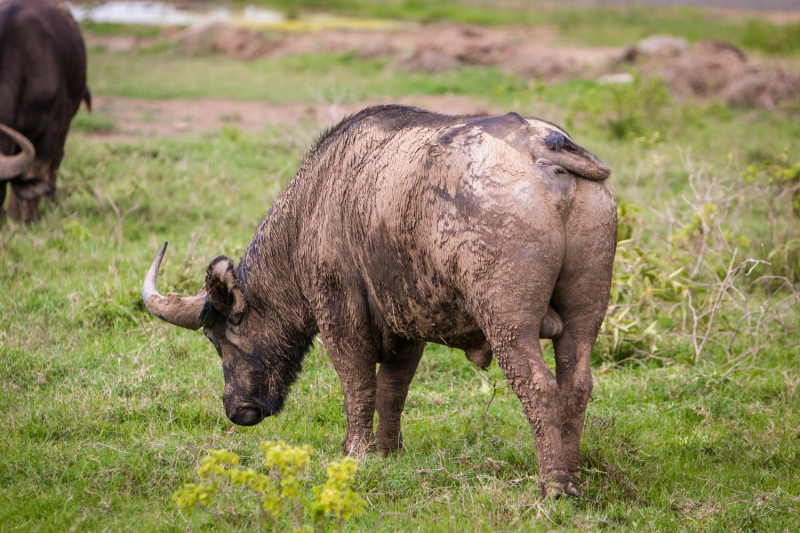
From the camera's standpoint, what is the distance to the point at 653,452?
4.41 metres

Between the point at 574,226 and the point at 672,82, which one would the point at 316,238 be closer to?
the point at 574,226

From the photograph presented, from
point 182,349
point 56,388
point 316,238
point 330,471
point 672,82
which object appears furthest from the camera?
point 672,82

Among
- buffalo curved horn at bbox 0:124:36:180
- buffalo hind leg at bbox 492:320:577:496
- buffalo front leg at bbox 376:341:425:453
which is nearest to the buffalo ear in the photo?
buffalo front leg at bbox 376:341:425:453

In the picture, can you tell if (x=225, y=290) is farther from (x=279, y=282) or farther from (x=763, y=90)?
(x=763, y=90)

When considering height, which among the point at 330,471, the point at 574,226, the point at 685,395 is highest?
the point at 574,226

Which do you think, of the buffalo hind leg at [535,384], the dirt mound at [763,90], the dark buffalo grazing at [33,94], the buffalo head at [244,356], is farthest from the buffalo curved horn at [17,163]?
the dirt mound at [763,90]

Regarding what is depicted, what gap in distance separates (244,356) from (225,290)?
43 centimetres

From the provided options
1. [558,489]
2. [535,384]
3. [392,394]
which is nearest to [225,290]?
[392,394]

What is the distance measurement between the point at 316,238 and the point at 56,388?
230 cm

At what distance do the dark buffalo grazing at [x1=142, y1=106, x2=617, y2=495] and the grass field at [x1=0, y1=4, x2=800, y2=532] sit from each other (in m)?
0.42

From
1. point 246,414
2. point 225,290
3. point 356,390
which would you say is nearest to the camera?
point 356,390

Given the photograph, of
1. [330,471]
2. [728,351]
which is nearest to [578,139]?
[728,351]

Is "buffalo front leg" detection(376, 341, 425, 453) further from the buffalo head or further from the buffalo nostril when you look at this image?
the buffalo nostril

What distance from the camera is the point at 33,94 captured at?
26.8 feet
